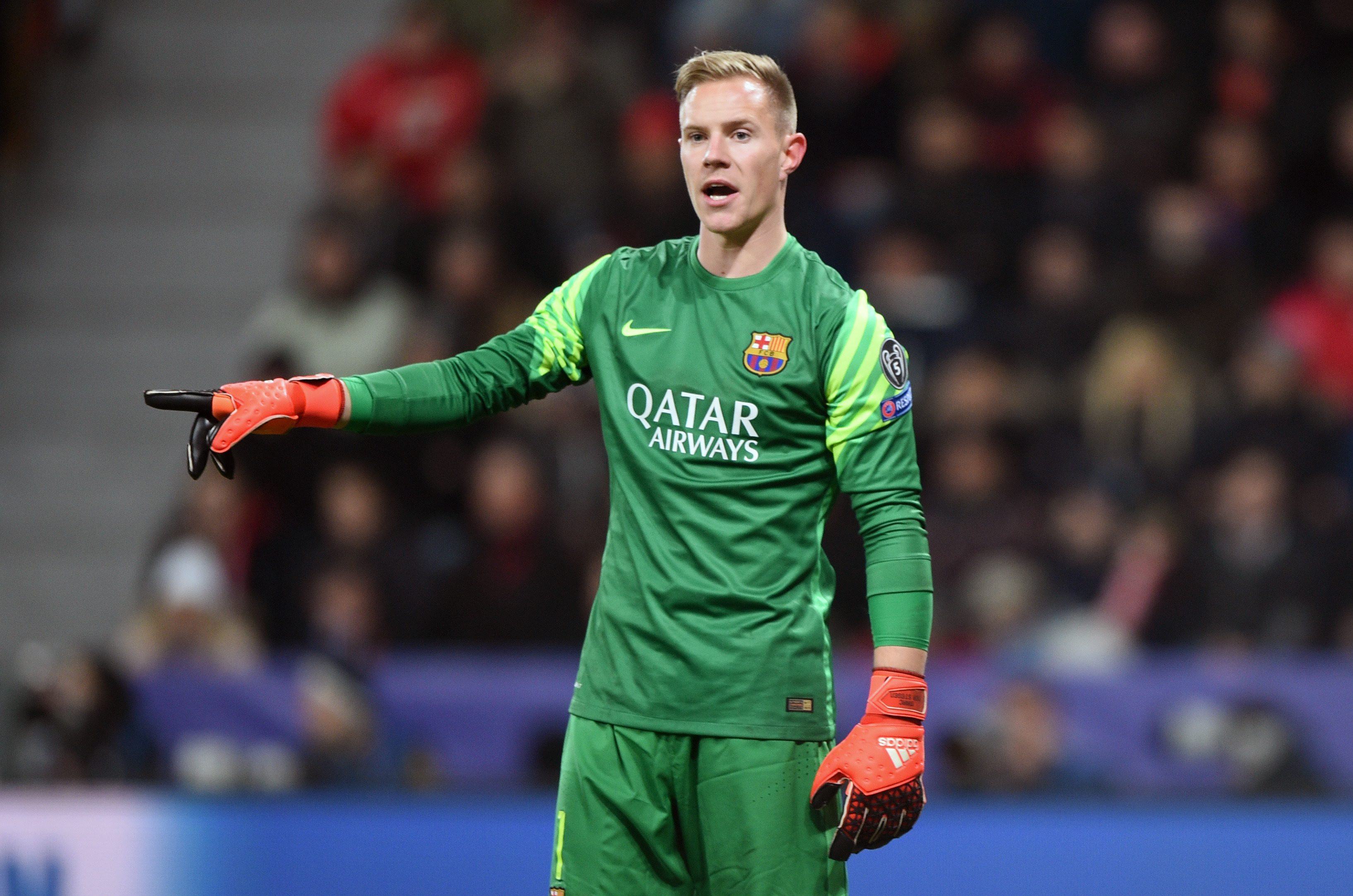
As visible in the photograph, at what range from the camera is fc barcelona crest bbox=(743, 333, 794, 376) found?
11.1ft

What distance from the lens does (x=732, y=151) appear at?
338 centimetres

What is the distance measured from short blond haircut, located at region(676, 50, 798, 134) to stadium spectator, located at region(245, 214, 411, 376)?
5059 mm

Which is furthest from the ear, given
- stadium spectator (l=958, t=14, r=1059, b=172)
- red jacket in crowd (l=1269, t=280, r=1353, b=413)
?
stadium spectator (l=958, t=14, r=1059, b=172)

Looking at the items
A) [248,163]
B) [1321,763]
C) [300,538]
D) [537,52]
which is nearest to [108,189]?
[248,163]

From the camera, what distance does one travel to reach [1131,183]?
863 centimetres

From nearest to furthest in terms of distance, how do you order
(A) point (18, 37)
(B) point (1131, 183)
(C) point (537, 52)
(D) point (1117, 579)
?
1. (D) point (1117, 579)
2. (B) point (1131, 183)
3. (C) point (537, 52)
4. (A) point (18, 37)

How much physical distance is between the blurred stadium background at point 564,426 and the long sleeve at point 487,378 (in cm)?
212

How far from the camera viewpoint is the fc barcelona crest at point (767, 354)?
133 inches

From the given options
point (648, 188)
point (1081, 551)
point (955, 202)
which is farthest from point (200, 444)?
point (955, 202)

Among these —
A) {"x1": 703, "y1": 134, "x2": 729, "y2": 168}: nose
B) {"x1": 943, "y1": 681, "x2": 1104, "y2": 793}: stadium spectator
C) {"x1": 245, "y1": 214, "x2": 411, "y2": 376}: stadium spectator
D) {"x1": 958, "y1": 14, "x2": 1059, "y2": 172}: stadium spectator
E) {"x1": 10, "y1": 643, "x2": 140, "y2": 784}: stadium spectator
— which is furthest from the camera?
{"x1": 958, "y1": 14, "x2": 1059, "y2": 172}: stadium spectator

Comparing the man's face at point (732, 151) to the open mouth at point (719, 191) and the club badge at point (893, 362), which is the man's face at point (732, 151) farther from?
the club badge at point (893, 362)

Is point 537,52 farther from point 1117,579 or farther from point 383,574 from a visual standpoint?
point 1117,579

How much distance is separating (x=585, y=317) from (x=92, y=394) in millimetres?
6904

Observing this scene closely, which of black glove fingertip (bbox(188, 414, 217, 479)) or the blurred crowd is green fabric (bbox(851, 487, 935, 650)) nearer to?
black glove fingertip (bbox(188, 414, 217, 479))
